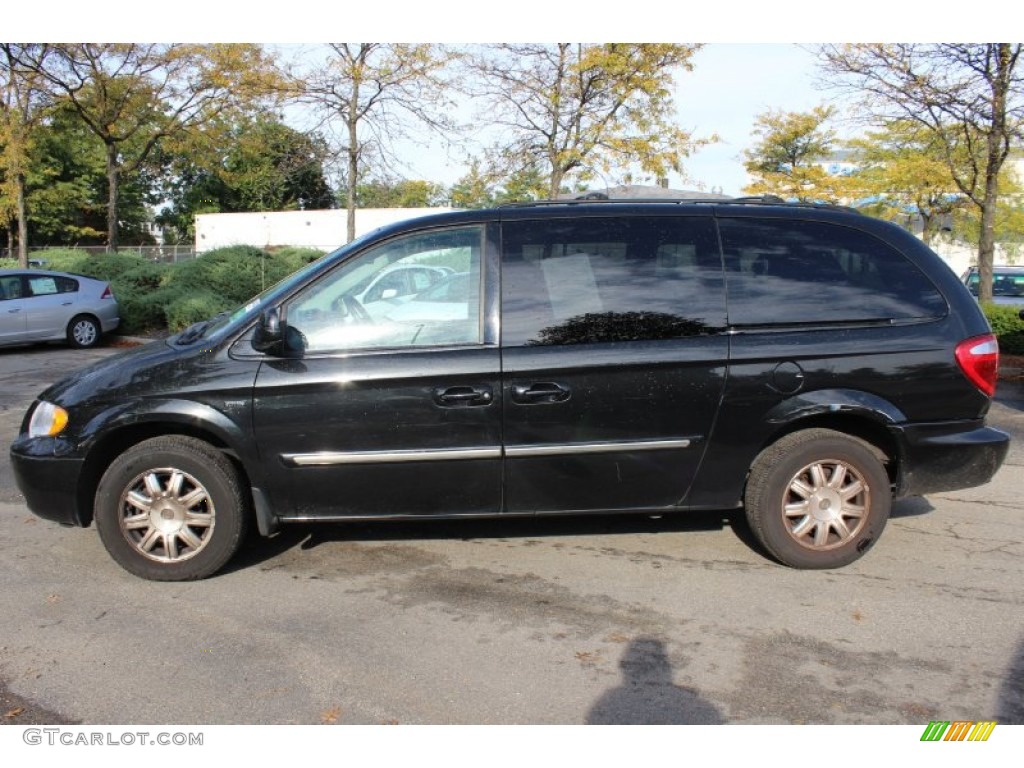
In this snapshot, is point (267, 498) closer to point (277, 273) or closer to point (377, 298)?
point (377, 298)

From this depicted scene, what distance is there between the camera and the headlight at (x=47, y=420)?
4090 millimetres

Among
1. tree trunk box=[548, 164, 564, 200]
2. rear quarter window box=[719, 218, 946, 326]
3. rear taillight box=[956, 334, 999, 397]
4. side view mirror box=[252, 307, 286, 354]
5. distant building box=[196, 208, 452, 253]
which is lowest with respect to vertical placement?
rear taillight box=[956, 334, 999, 397]

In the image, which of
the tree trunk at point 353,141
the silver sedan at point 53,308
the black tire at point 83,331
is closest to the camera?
the silver sedan at point 53,308

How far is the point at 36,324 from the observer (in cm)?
1291

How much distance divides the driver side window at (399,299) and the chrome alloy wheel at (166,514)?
95 cm

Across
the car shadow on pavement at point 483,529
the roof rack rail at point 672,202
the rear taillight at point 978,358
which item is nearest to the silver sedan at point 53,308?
the car shadow on pavement at point 483,529

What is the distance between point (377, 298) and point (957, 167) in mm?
16557

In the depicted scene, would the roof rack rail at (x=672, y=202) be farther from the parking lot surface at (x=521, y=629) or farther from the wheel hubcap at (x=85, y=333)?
the wheel hubcap at (x=85, y=333)

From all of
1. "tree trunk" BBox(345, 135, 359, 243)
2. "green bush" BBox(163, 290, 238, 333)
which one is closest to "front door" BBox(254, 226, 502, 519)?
"green bush" BBox(163, 290, 238, 333)

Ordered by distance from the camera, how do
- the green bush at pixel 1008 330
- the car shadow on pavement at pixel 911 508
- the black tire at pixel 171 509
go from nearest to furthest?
the black tire at pixel 171 509 < the car shadow on pavement at pixel 911 508 < the green bush at pixel 1008 330

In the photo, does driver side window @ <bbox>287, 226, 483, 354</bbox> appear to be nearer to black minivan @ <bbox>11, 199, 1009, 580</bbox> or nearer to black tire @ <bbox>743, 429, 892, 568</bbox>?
black minivan @ <bbox>11, 199, 1009, 580</bbox>

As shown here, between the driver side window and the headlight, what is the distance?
129cm

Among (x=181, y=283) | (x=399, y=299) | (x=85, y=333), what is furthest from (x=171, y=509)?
(x=181, y=283)

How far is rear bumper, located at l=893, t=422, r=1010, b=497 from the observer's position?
13.9ft
